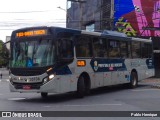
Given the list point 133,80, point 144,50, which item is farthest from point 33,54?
point 144,50

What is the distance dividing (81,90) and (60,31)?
2.93m

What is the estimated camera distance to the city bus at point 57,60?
16047 millimetres

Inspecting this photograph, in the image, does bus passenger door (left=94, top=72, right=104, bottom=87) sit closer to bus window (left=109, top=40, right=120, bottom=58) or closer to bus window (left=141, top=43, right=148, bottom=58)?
bus window (left=109, top=40, right=120, bottom=58)


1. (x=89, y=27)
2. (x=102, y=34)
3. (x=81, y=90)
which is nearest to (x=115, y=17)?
(x=89, y=27)

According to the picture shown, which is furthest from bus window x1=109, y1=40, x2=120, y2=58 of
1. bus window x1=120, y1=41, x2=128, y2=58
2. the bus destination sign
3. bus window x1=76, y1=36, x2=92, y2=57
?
the bus destination sign

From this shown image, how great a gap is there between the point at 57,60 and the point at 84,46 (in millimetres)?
2549

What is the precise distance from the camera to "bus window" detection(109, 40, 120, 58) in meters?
21.2

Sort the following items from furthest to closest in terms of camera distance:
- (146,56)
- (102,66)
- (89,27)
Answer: (89,27), (146,56), (102,66)

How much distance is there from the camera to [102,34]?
67.1 ft

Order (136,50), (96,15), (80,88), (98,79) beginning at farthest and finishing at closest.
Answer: (96,15)
(136,50)
(98,79)
(80,88)

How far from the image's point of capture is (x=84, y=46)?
18.3 meters

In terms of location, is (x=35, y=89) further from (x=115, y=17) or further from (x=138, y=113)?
(x=115, y=17)

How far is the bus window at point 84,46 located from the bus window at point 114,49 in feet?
8.29

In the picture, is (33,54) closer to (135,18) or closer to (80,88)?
(80,88)
